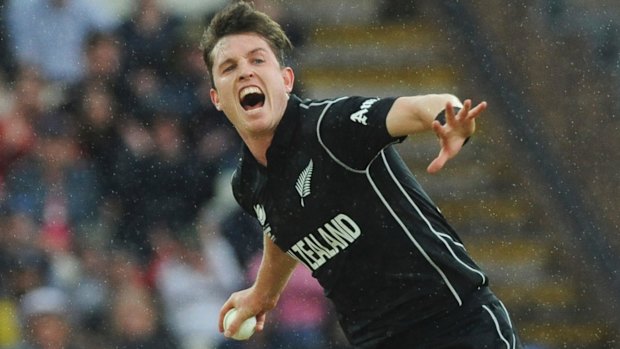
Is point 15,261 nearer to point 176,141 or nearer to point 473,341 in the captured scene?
point 176,141

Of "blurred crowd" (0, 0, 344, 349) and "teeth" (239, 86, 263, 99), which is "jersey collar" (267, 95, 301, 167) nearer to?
"teeth" (239, 86, 263, 99)

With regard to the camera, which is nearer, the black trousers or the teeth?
the black trousers

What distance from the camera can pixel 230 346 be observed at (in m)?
6.63

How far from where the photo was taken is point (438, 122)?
285 centimetres

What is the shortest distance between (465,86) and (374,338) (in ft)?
12.4

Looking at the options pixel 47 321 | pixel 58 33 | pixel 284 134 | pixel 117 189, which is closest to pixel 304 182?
pixel 284 134

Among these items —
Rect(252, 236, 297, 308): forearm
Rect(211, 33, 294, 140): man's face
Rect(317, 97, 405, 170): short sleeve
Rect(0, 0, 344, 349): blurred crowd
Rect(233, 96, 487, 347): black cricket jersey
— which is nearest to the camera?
Rect(317, 97, 405, 170): short sleeve

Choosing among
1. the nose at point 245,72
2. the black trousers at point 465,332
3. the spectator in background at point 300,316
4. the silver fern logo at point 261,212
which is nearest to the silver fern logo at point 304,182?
the silver fern logo at point 261,212

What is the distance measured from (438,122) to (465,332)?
77 centimetres

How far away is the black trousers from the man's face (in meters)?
0.72

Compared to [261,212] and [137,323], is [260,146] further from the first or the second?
[137,323]

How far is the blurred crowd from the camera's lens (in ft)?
22.0

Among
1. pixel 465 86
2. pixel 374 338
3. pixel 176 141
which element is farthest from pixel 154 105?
pixel 374 338

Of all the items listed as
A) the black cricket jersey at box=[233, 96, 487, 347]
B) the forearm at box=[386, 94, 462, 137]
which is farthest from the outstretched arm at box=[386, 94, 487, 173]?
the black cricket jersey at box=[233, 96, 487, 347]
